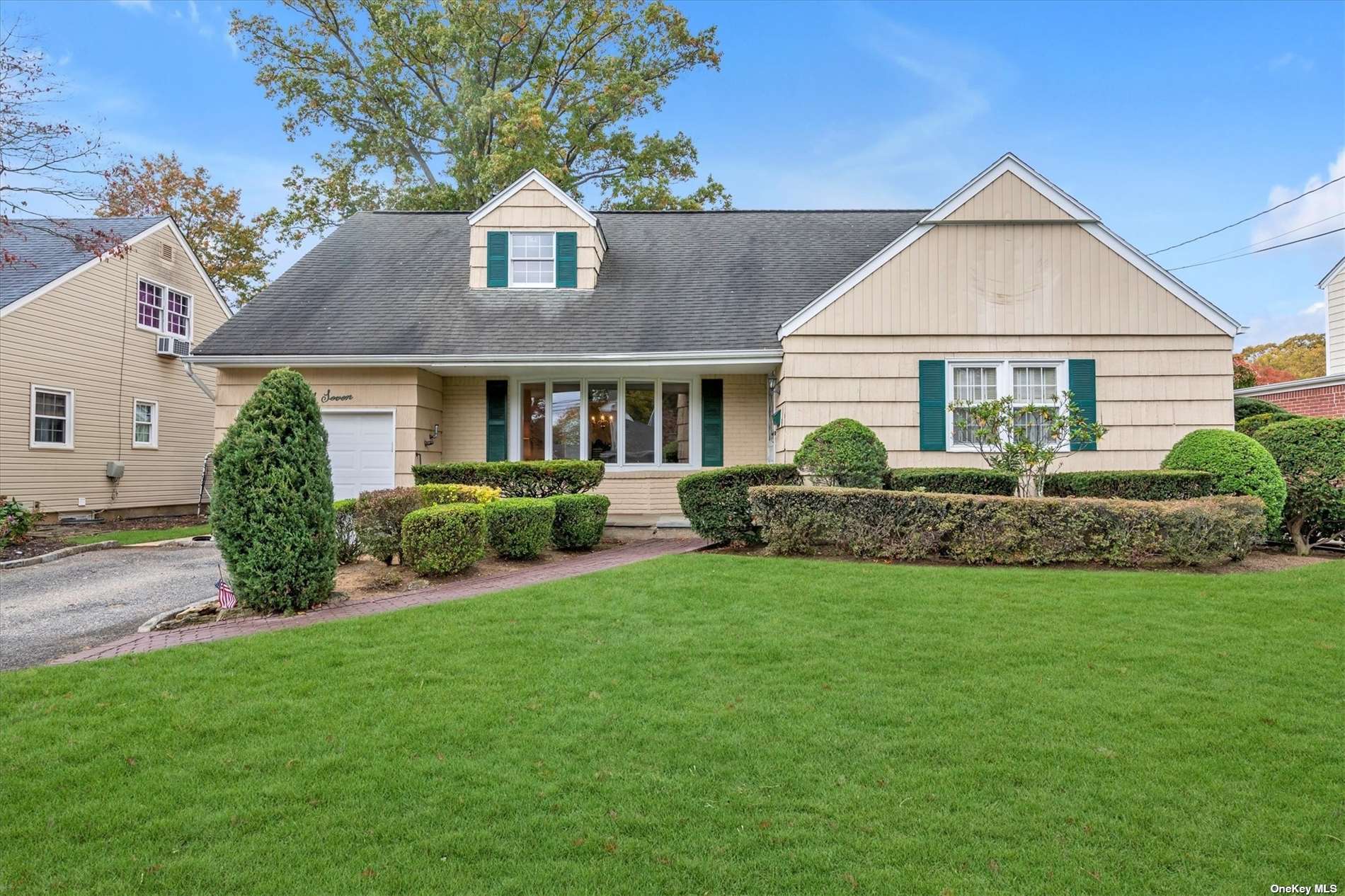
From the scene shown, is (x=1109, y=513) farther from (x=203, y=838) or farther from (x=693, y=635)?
(x=203, y=838)

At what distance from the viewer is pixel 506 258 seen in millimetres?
13492

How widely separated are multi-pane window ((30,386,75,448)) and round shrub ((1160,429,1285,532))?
2027 centimetres

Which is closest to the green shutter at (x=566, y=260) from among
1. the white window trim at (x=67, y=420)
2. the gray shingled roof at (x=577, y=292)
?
the gray shingled roof at (x=577, y=292)

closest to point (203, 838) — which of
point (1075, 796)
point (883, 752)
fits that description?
point (883, 752)

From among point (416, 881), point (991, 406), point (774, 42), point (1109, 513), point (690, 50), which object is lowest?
point (416, 881)

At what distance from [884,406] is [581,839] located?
29.2 ft

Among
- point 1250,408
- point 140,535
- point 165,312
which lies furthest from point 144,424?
point 1250,408

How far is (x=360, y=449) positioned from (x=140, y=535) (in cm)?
550

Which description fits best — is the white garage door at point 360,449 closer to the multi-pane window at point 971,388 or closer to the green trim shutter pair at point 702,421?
the green trim shutter pair at point 702,421

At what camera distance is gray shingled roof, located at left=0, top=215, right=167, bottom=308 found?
14.8 meters

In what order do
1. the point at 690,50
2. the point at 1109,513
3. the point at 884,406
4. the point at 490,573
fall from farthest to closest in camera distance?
the point at 690,50, the point at 884,406, the point at 490,573, the point at 1109,513

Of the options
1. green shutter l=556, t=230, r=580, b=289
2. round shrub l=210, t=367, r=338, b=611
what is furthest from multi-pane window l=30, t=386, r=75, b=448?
round shrub l=210, t=367, r=338, b=611

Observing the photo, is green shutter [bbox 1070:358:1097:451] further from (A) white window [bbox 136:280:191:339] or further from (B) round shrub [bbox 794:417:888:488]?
(A) white window [bbox 136:280:191:339]

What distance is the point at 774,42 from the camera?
53.3 ft
